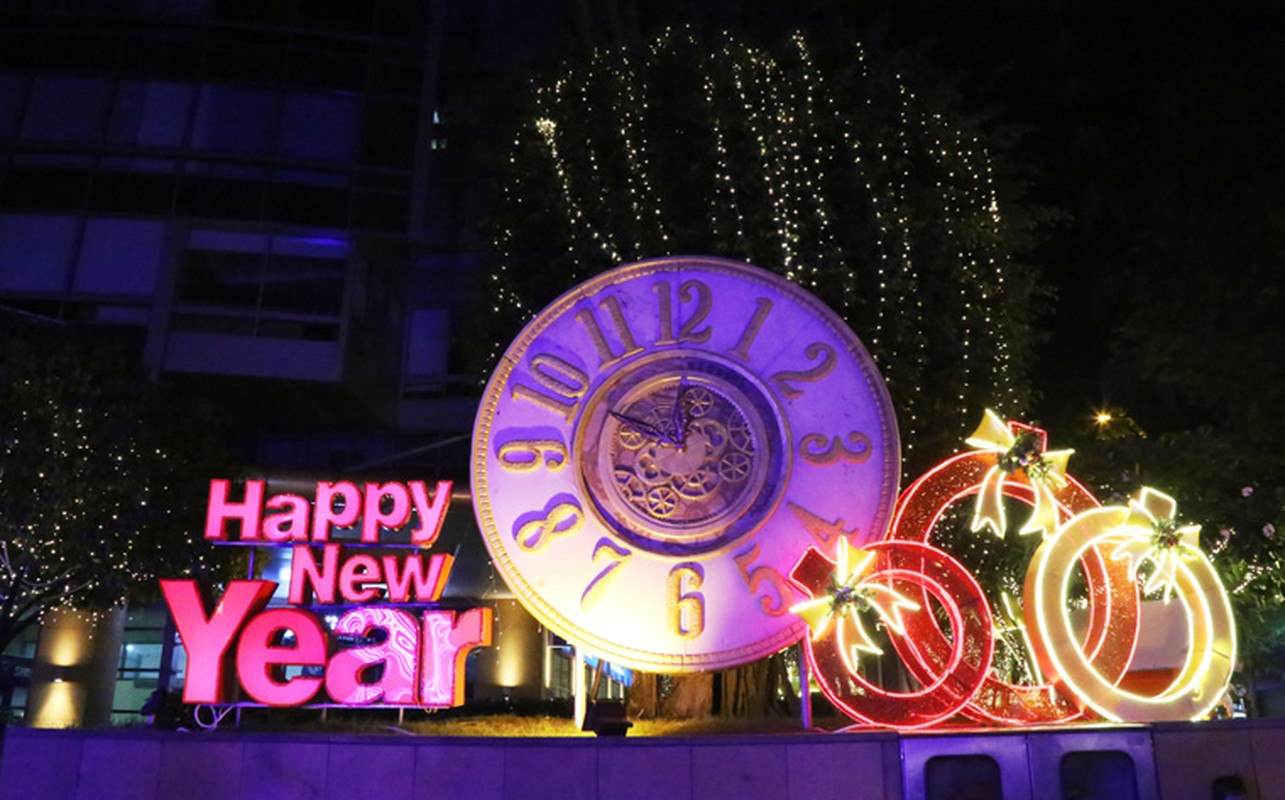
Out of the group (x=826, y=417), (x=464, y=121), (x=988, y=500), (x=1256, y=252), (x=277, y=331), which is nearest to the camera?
(x=988, y=500)

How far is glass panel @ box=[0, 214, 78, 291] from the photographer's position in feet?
113

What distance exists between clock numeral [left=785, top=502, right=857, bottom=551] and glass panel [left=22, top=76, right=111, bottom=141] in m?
30.1

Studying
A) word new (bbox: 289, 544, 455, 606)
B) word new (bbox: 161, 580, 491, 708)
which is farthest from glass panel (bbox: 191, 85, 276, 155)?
word new (bbox: 161, 580, 491, 708)

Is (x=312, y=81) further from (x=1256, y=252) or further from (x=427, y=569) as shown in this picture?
(x=1256, y=252)

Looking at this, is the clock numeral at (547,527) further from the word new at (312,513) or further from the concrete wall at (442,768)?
the concrete wall at (442,768)

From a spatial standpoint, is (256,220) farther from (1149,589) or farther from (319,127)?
(1149,589)

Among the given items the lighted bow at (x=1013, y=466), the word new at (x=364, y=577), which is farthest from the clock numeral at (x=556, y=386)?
the lighted bow at (x=1013, y=466)

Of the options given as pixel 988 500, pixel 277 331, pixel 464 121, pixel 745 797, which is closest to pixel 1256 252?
pixel 988 500

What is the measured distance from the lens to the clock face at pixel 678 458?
15797mm

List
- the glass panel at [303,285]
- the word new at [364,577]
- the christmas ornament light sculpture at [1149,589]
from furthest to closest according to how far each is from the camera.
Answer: the glass panel at [303,285]
the word new at [364,577]
the christmas ornament light sculpture at [1149,589]

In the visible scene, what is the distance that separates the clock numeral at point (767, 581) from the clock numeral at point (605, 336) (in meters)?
3.55

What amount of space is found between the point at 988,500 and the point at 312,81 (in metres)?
29.8

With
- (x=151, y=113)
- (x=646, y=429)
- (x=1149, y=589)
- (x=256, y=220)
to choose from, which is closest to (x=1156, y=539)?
(x=1149, y=589)

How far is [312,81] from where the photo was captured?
36.8 meters
